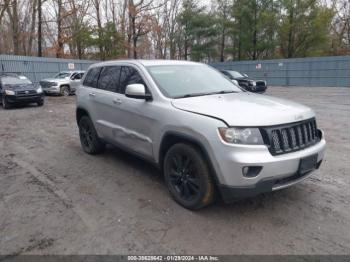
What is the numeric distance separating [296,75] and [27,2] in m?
28.3

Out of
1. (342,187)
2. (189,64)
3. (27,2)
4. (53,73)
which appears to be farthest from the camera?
(27,2)

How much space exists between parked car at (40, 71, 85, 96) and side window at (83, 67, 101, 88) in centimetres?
1388

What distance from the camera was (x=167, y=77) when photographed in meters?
4.08

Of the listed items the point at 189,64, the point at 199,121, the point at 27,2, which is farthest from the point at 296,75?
the point at 27,2

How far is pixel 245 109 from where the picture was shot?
10.4 ft

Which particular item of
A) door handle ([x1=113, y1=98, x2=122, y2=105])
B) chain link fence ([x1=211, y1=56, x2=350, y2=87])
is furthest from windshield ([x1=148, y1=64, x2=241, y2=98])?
chain link fence ([x1=211, y1=56, x2=350, y2=87])

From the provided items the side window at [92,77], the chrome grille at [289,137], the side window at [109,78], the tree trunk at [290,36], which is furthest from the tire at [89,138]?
the tree trunk at [290,36]

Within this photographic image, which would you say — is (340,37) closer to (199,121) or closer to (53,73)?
(53,73)

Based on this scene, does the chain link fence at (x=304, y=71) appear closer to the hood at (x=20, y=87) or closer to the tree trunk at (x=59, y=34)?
the tree trunk at (x=59, y=34)

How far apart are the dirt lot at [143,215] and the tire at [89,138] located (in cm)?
35

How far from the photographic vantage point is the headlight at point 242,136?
2891mm

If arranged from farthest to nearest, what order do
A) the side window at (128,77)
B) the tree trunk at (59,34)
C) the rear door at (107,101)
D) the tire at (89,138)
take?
the tree trunk at (59,34) < the tire at (89,138) < the rear door at (107,101) < the side window at (128,77)

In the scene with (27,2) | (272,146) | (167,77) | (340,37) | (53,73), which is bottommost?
(272,146)

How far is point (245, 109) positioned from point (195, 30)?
36.6 metres
